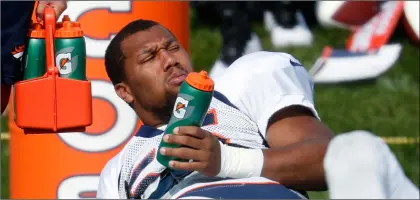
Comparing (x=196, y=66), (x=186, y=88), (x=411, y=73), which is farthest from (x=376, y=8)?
(x=186, y=88)

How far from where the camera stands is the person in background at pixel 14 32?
3.60 metres

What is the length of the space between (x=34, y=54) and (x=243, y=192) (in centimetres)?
76

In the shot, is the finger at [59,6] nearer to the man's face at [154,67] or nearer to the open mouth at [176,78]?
the man's face at [154,67]

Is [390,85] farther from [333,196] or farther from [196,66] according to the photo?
[333,196]

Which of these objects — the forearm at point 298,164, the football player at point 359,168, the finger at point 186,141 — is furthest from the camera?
the forearm at point 298,164

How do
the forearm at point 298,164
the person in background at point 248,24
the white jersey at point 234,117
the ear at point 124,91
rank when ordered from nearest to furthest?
the forearm at point 298,164, the white jersey at point 234,117, the ear at point 124,91, the person in background at point 248,24

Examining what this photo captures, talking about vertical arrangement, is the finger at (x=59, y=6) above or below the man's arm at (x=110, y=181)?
above

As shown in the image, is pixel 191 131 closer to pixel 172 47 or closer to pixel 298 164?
pixel 298 164

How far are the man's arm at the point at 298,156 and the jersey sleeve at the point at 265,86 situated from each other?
7 cm

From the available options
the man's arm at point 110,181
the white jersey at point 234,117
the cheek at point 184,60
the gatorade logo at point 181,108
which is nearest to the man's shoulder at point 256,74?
the white jersey at point 234,117

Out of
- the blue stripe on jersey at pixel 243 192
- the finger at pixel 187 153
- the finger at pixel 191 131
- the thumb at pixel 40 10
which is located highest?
the thumb at pixel 40 10

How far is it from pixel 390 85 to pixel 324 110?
66 centimetres

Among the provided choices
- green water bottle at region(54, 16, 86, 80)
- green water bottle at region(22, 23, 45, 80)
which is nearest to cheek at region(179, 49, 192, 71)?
green water bottle at region(54, 16, 86, 80)

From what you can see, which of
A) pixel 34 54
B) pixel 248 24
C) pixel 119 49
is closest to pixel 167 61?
pixel 119 49
